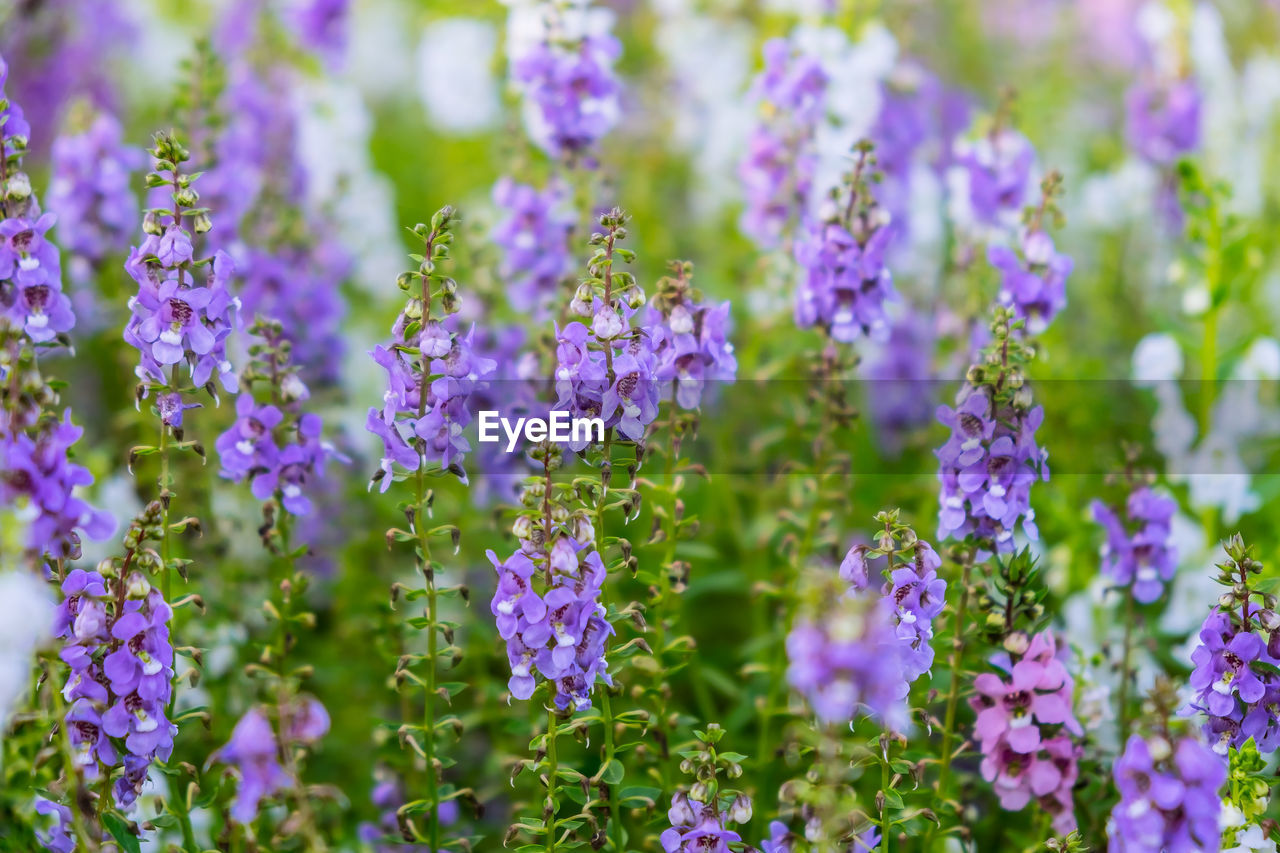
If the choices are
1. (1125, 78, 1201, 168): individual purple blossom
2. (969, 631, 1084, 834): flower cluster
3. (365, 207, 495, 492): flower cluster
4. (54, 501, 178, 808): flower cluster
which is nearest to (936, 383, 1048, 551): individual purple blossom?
(969, 631, 1084, 834): flower cluster

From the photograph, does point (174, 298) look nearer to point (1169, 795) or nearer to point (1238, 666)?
point (1169, 795)

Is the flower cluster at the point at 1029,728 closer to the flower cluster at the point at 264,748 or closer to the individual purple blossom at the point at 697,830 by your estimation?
the individual purple blossom at the point at 697,830

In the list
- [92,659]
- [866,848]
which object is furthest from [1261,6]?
[92,659]

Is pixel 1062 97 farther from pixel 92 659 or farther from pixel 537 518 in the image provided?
→ pixel 92 659

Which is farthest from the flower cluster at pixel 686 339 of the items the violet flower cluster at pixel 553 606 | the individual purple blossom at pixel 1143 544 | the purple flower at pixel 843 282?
the individual purple blossom at pixel 1143 544

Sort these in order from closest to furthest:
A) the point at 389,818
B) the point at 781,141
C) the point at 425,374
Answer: the point at 425,374, the point at 389,818, the point at 781,141

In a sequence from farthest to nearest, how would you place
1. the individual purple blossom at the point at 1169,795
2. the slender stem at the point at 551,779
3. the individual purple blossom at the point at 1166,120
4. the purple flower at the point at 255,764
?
the individual purple blossom at the point at 1166,120
the slender stem at the point at 551,779
the individual purple blossom at the point at 1169,795
the purple flower at the point at 255,764

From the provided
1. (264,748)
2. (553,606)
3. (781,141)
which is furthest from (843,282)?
(264,748)
